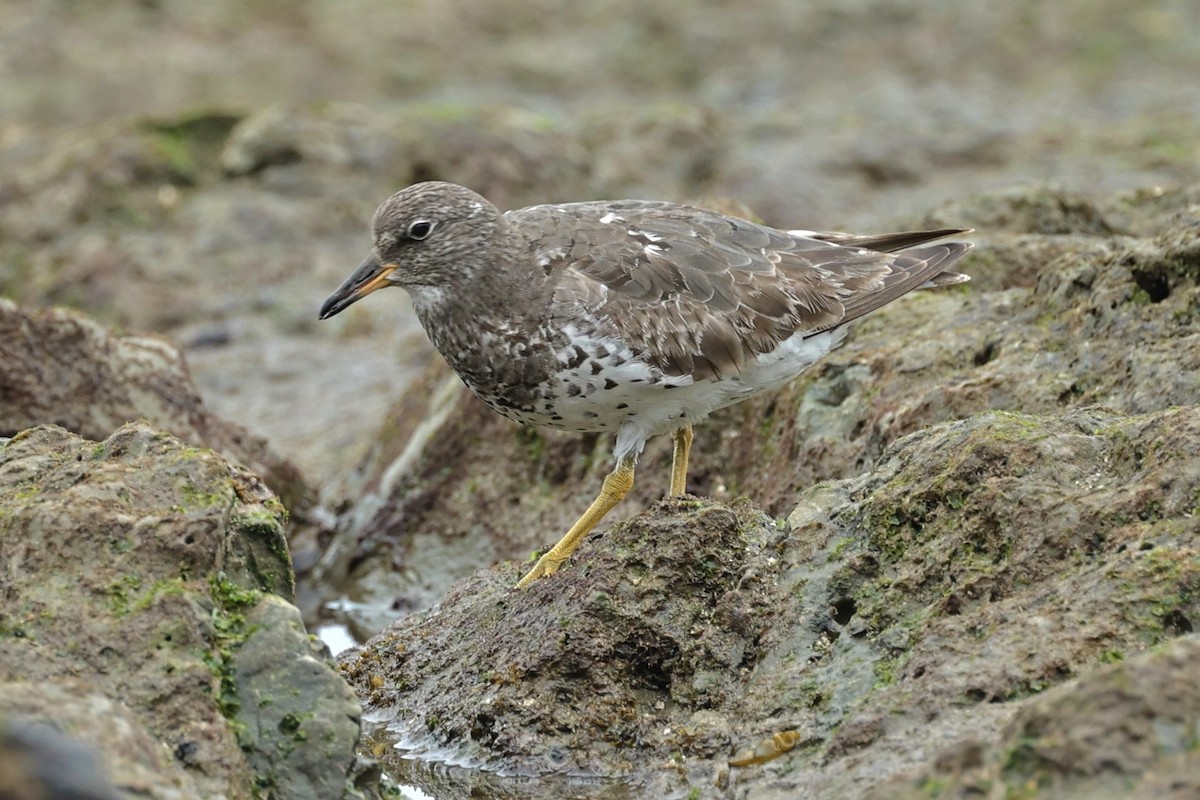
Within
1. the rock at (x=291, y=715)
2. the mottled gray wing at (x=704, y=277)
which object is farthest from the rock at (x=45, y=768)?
the mottled gray wing at (x=704, y=277)

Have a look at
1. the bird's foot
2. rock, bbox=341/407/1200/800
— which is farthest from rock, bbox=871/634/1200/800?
the bird's foot

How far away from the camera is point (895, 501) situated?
5.57 metres

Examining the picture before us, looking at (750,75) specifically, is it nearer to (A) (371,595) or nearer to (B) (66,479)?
(A) (371,595)

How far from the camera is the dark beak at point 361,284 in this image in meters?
7.29

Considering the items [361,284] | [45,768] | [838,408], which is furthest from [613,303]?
[45,768]

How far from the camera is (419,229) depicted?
24.0ft

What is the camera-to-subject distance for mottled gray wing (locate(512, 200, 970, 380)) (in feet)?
23.4

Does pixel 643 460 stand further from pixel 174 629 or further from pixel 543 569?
pixel 174 629

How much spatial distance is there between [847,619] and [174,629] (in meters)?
2.38

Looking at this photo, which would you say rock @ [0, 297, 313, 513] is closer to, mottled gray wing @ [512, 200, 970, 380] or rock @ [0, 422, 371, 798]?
mottled gray wing @ [512, 200, 970, 380]

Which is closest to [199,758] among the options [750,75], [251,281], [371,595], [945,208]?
[371,595]

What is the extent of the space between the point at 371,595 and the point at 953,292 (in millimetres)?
4132

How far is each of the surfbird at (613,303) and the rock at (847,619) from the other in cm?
87

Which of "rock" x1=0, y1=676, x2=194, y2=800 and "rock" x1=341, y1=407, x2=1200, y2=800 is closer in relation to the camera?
"rock" x1=0, y1=676, x2=194, y2=800
